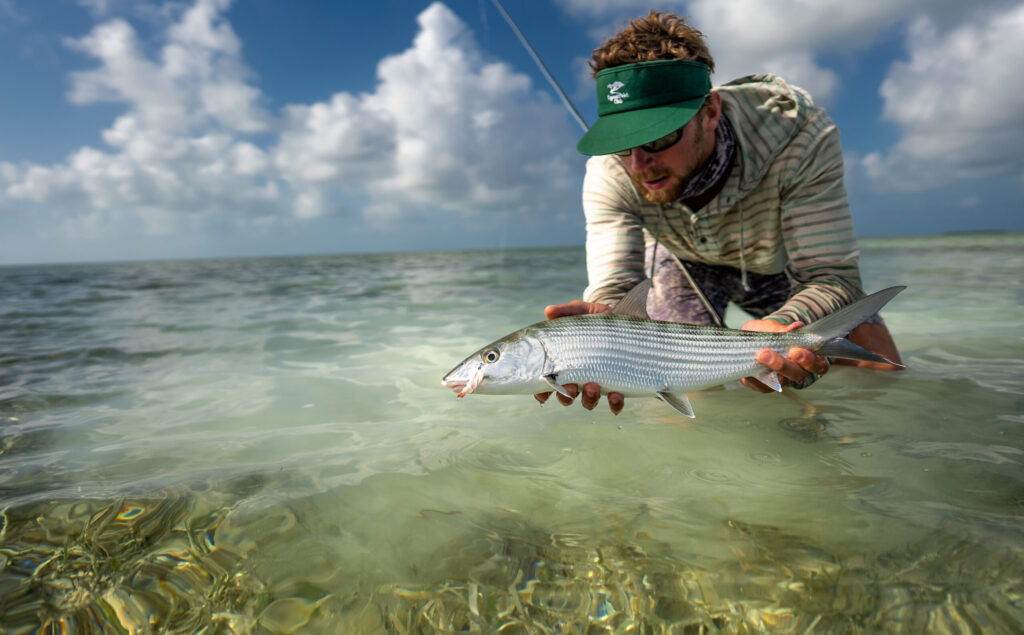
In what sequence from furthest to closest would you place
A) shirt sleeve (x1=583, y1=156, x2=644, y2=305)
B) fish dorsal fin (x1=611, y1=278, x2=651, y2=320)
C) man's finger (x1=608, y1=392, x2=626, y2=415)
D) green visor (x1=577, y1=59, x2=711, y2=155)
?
shirt sleeve (x1=583, y1=156, x2=644, y2=305) → green visor (x1=577, y1=59, x2=711, y2=155) → fish dorsal fin (x1=611, y1=278, x2=651, y2=320) → man's finger (x1=608, y1=392, x2=626, y2=415)

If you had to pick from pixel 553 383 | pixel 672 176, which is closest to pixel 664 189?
A: pixel 672 176

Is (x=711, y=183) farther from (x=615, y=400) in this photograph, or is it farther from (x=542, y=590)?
(x=542, y=590)

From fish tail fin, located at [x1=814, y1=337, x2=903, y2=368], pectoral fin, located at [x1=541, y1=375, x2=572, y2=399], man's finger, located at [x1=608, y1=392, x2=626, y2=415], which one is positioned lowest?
man's finger, located at [x1=608, y1=392, x2=626, y2=415]

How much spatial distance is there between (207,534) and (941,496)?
305cm

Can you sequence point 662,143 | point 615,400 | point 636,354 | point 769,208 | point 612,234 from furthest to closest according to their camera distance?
point 612,234, point 769,208, point 662,143, point 615,400, point 636,354

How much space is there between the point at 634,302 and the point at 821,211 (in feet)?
5.52

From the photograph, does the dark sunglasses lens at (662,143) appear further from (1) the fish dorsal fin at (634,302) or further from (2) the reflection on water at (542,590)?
(2) the reflection on water at (542,590)

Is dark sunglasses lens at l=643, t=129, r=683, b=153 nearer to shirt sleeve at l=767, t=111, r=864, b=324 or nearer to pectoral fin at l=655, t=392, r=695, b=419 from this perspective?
shirt sleeve at l=767, t=111, r=864, b=324

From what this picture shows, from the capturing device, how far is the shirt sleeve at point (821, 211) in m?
3.69

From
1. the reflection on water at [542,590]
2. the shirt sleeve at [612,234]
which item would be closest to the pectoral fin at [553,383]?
the reflection on water at [542,590]

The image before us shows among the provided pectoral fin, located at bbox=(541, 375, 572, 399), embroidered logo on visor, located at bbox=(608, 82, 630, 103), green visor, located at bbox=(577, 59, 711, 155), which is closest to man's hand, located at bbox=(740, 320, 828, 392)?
pectoral fin, located at bbox=(541, 375, 572, 399)

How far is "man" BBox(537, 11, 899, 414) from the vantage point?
3.23 metres

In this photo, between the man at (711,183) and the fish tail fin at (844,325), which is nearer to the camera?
the fish tail fin at (844,325)

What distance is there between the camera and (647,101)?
326 centimetres
